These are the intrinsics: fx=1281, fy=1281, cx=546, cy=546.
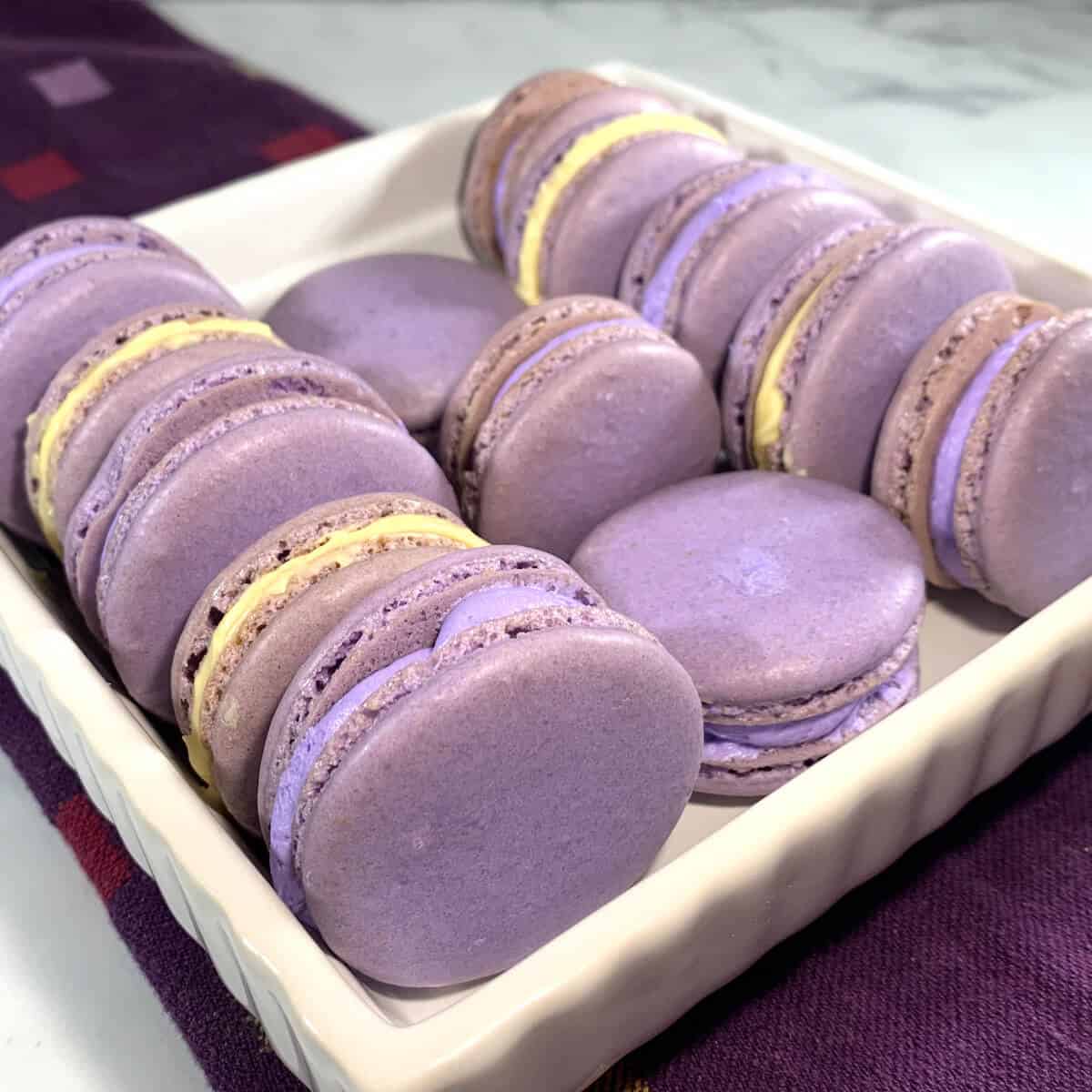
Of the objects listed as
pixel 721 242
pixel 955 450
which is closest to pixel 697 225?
pixel 721 242

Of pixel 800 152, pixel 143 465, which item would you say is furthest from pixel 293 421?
pixel 800 152

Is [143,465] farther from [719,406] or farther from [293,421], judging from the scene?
[719,406]

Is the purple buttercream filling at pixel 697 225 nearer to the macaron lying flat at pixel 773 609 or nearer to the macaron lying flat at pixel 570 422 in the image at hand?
the macaron lying flat at pixel 570 422

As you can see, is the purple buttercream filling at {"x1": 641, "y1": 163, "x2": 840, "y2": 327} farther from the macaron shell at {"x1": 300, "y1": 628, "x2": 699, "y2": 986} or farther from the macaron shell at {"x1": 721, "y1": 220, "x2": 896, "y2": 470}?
the macaron shell at {"x1": 300, "y1": 628, "x2": 699, "y2": 986}

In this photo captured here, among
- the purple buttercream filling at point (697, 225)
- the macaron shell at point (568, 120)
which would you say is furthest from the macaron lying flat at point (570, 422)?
the macaron shell at point (568, 120)

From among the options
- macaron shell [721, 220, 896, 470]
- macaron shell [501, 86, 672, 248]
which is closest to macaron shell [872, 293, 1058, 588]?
macaron shell [721, 220, 896, 470]

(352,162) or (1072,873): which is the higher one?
(352,162)

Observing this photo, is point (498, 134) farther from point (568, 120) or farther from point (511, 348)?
point (511, 348)
